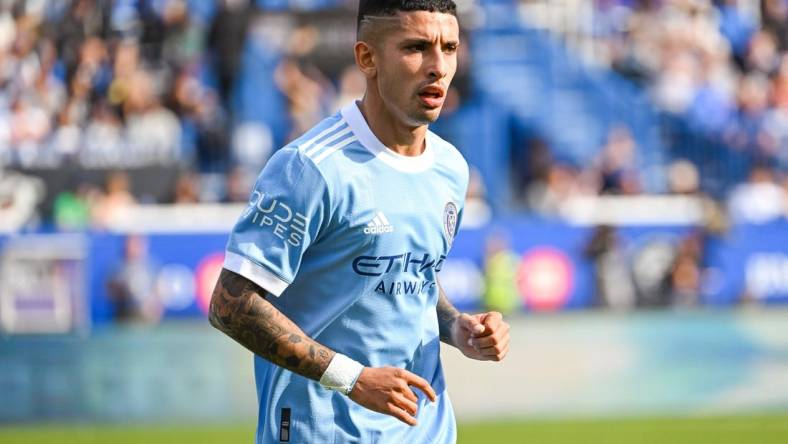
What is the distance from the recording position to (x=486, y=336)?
453 cm

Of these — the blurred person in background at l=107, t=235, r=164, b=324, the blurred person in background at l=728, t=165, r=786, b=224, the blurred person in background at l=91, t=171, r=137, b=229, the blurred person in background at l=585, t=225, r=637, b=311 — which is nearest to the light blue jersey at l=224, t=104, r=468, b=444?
the blurred person in background at l=107, t=235, r=164, b=324

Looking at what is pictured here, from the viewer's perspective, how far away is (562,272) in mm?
17469

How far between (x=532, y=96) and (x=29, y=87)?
7.08 m

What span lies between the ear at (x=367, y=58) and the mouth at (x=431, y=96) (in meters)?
0.21

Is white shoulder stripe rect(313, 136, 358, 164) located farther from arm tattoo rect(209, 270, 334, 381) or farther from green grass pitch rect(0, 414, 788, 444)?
green grass pitch rect(0, 414, 788, 444)

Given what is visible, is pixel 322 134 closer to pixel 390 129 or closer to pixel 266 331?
pixel 390 129

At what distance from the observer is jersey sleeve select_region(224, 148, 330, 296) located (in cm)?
411

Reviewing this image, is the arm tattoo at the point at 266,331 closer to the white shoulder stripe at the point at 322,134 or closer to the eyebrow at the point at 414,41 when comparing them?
the white shoulder stripe at the point at 322,134

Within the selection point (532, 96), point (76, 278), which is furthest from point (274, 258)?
point (532, 96)

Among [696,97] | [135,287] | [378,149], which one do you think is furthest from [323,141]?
[696,97]

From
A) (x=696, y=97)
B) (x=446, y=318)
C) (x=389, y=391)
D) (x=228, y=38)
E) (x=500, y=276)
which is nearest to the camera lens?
(x=389, y=391)

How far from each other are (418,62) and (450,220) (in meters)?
0.59

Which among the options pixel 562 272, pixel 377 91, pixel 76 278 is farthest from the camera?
pixel 562 272

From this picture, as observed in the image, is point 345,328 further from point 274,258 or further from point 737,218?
point 737,218
